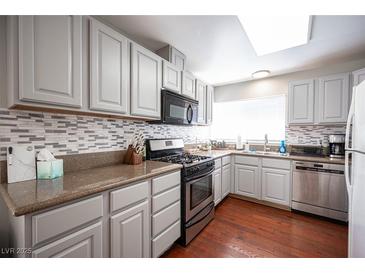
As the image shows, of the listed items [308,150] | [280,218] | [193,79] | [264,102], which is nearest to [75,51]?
[193,79]

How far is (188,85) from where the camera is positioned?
233 cm

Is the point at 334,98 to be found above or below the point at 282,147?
above

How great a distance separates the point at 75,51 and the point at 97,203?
105 centimetres

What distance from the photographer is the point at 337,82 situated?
230cm

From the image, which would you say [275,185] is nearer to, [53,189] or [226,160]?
[226,160]

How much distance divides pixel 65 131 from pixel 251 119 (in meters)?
3.23

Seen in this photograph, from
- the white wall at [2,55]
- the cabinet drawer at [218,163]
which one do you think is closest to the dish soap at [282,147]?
the cabinet drawer at [218,163]

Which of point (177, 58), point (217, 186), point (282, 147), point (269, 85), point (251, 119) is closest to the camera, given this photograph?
point (177, 58)

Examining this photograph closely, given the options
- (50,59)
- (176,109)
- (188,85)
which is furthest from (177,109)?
(50,59)

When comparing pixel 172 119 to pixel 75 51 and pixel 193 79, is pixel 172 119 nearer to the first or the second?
pixel 193 79

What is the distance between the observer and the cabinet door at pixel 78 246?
79 centimetres

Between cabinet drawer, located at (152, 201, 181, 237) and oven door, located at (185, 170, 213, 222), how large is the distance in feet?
0.40

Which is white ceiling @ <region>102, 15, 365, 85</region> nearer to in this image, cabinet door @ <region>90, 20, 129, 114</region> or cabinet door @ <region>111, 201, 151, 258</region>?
cabinet door @ <region>90, 20, 129, 114</region>

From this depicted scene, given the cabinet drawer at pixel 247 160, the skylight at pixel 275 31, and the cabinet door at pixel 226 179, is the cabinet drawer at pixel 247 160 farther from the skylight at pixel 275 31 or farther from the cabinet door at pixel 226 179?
the skylight at pixel 275 31
